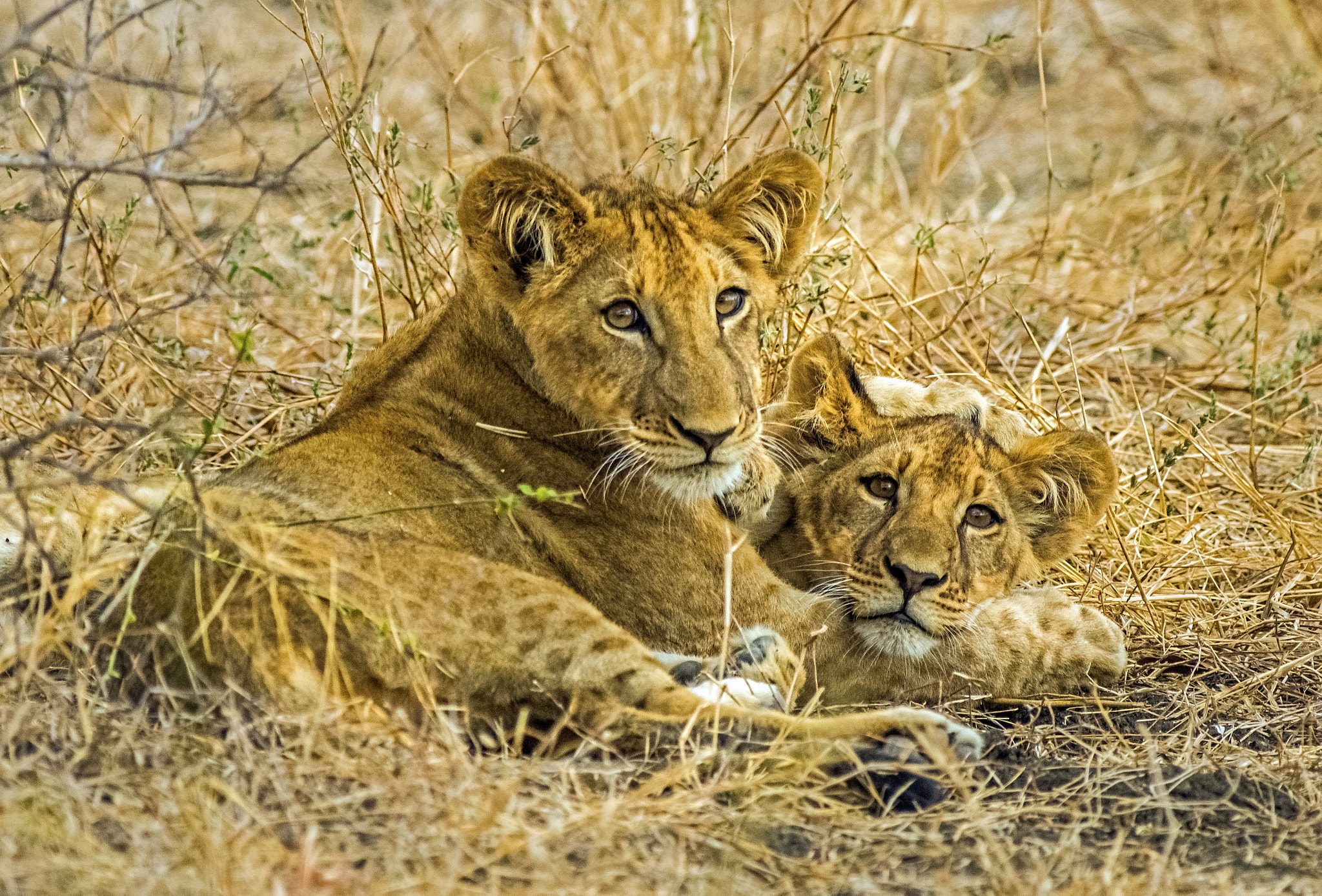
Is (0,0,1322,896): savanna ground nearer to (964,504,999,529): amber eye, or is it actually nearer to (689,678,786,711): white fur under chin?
(689,678,786,711): white fur under chin

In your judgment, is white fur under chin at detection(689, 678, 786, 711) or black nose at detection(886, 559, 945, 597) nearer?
white fur under chin at detection(689, 678, 786, 711)

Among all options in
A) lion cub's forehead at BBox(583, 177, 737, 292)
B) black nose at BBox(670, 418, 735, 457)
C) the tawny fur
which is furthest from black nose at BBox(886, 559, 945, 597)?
lion cub's forehead at BBox(583, 177, 737, 292)

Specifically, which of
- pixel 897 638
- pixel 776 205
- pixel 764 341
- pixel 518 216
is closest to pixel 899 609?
pixel 897 638

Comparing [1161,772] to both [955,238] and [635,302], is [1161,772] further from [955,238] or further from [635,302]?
[955,238]

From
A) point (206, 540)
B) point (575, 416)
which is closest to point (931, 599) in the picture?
point (575, 416)

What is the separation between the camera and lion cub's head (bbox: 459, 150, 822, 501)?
3600mm

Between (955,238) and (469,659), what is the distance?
231 inches

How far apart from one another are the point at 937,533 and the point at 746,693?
825 mm

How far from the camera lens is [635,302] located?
3680 millimetres

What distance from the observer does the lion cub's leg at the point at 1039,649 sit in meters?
4.08

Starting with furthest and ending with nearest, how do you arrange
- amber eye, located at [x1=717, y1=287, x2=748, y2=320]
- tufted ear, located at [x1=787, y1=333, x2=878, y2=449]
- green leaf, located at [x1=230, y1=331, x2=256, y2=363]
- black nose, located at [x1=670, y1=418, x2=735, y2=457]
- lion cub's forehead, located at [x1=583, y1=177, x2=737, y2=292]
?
tufted ear, located at [x1=787, y1=333, x2=878, y2=449] → amber eye, located at [x1=717, y1=287, x2=748, y2=320] → lion cub's forehead, located at [x1=583, y1=177, x2=737, y2=292] → black nose, located at [x1=670, y1=418, x2=735, y2=457] → green leaf, located at [x1=230, y1=331, x2=256, y2=363]

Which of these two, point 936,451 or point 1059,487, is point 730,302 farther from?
point 1059,487

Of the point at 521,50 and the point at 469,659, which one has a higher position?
the point at 521,50

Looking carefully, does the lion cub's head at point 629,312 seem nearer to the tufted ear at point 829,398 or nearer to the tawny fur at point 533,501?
the tawny fur at point 533,501
